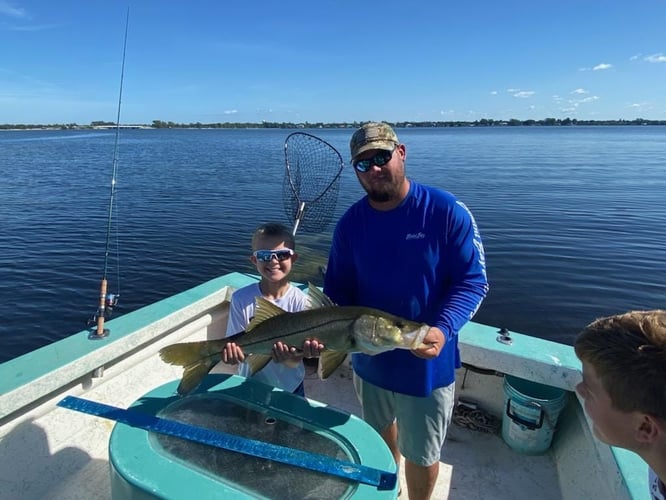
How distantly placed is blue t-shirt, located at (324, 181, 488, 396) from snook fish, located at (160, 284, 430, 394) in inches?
12.4

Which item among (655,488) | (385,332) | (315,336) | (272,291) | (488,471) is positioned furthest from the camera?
(488,471)

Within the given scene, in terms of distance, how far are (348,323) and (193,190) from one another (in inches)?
956

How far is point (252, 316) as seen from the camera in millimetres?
3344

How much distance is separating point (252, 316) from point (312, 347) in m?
0.86

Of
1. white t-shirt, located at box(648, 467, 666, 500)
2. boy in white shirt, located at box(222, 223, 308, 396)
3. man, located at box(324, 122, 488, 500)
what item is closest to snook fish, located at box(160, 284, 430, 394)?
man, located at box(324, 122, 488, 500)

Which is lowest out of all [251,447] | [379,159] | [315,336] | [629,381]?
[251,447]

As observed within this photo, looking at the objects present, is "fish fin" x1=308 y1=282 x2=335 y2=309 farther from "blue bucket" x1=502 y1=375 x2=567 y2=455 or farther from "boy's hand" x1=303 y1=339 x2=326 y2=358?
"blue bucket" x1=502 y1=375 x2=567 y2=455

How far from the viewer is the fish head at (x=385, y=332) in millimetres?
2377

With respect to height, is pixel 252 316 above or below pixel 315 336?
below

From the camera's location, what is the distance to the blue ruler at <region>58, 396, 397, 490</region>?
197 centimetres

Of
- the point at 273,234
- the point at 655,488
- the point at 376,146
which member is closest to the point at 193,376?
the point at 273,234

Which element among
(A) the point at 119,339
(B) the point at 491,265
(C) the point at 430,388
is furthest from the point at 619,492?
(B) the point at 491,265

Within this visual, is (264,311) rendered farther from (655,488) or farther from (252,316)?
(655,488)

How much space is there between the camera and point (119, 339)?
359 cm
